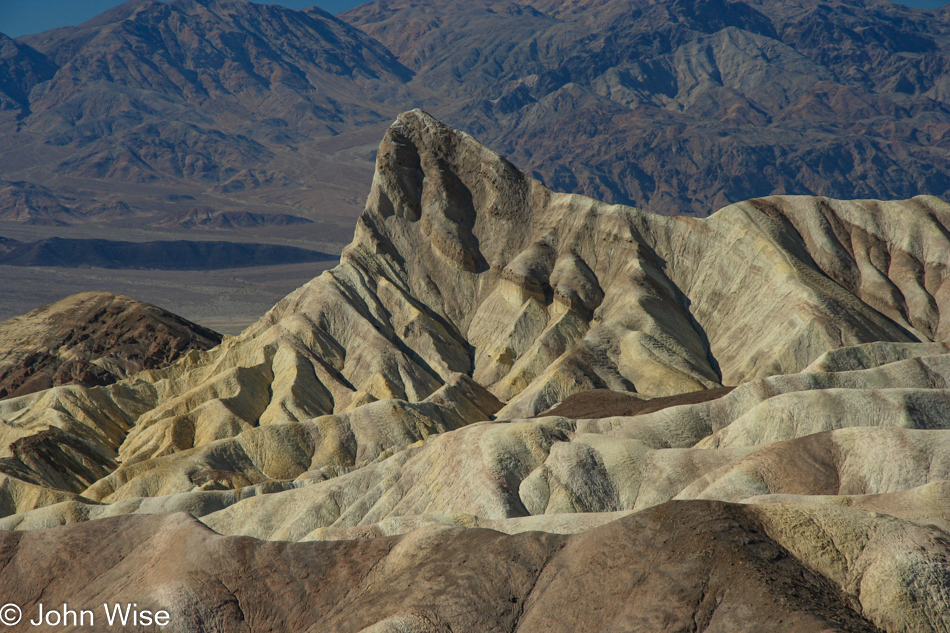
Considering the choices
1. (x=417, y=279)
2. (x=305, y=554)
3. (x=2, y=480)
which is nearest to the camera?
(x=305, y=554)

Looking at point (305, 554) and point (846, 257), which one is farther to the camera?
point (846, 257)

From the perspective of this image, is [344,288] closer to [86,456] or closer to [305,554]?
[86,456]

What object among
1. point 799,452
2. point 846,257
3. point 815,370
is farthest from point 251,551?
point 846,257
